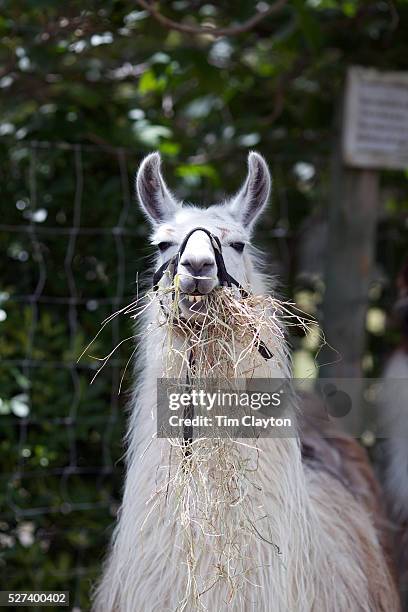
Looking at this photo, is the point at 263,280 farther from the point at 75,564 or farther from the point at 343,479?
the point at 75,564

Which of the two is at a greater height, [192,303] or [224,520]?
[192,303]

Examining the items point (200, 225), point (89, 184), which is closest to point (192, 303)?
point (200, 225)

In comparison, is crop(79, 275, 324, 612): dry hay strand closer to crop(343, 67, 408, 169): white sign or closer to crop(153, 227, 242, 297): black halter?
crop(153, 227, 242, 297): black halter

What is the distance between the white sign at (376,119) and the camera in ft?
13.0

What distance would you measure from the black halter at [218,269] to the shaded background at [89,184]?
1435 millimetres

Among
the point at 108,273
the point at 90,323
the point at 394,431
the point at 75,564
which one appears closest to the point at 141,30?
the point at 108,273

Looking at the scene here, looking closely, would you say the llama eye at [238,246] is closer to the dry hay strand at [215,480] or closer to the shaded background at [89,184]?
the dry hay strand at [215,480]

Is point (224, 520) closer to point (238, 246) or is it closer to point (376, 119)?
point (238, 246)

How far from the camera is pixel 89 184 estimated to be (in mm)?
3869

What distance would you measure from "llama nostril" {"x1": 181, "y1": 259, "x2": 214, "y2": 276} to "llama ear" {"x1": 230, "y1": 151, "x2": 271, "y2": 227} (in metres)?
0.42

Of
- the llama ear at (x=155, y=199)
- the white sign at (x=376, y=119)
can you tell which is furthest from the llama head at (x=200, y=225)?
the white sign at (x=376, y=119)

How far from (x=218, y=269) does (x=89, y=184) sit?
198 cm

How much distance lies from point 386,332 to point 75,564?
7.50 ft

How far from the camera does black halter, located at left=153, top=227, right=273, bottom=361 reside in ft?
6.68
